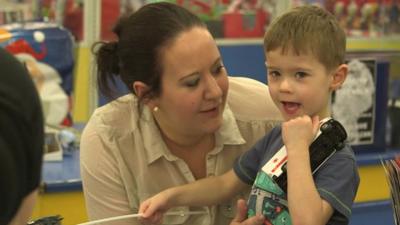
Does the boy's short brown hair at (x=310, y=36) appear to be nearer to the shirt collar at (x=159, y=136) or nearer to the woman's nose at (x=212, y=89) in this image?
the woman's nose at (x=212, y=89)

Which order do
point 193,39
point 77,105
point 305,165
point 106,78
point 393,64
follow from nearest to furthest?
point 305,165, point 193,39, point 106,78, point 393,64, point 77,105

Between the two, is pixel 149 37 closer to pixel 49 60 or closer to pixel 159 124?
pixel 159 124

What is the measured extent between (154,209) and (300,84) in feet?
1.33

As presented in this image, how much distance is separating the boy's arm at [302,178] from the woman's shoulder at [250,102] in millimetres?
397

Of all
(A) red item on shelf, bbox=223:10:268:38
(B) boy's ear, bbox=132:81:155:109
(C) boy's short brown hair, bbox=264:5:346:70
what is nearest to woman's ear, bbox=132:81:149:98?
(B) boy's ear, bbox=132:81:155:109

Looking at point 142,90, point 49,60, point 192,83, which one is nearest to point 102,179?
point 142,90

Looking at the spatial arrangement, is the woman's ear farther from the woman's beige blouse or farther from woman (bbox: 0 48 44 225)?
woman (bbox: 0 48 44 225)

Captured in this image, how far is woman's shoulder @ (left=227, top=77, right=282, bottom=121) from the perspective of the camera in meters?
1.61

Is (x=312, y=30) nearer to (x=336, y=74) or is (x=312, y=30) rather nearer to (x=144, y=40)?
(x=336, y=74)

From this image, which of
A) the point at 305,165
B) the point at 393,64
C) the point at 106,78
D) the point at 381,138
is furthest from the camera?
the point at 393,64

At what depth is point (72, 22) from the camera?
10.2 ft

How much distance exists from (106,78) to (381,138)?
1.20 meters

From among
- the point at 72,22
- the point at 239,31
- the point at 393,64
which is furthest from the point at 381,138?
the point at 72,22

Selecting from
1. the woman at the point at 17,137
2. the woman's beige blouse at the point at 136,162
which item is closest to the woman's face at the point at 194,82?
the woman's beige blouse at the point at 136,162
